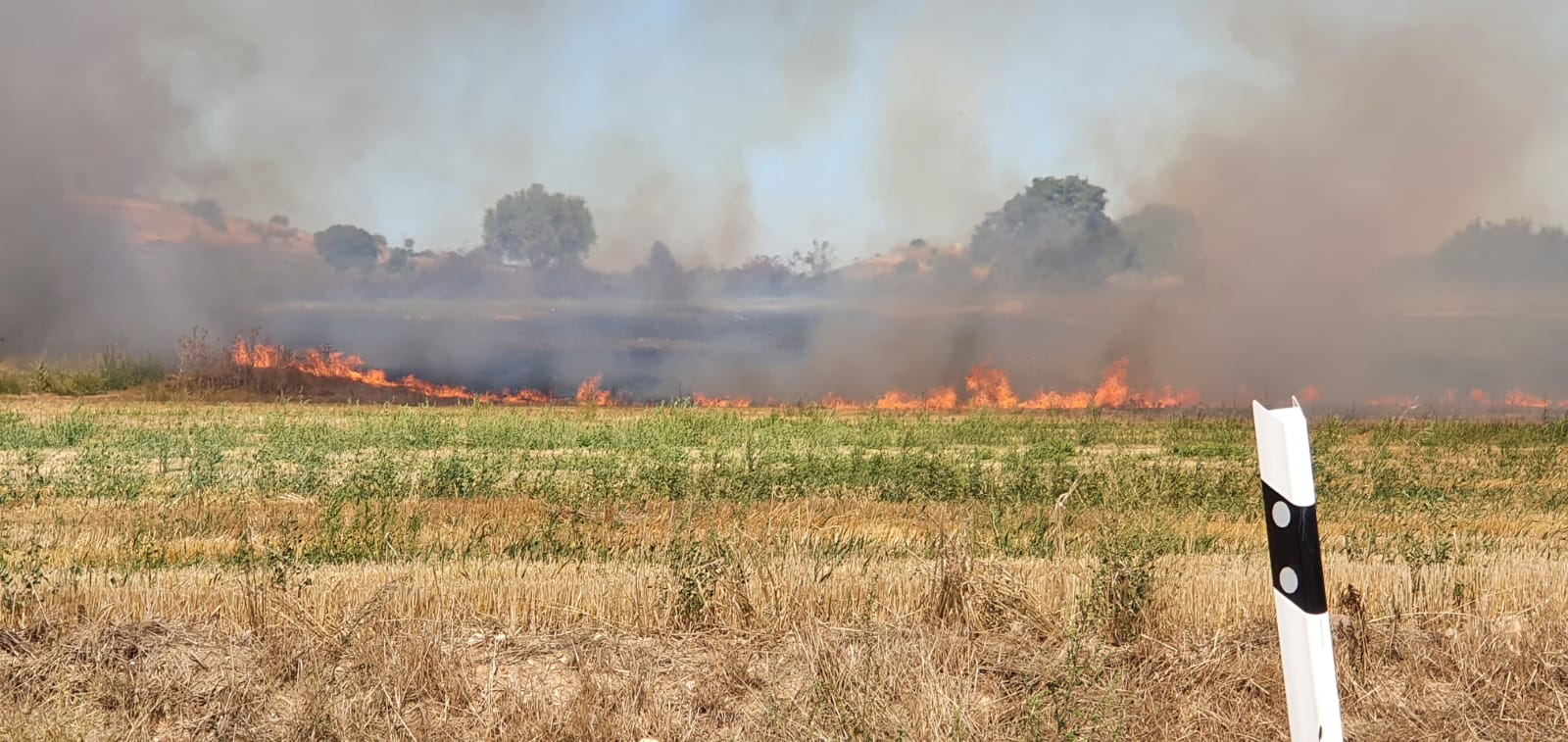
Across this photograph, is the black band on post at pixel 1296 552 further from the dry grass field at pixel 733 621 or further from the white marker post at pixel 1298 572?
the dry grass field at pixel 733 621

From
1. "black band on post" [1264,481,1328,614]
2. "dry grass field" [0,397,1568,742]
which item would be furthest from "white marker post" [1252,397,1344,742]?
"dry grass field" [0,397,1568,742]

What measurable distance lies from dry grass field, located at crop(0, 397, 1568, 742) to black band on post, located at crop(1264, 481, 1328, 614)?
237cm

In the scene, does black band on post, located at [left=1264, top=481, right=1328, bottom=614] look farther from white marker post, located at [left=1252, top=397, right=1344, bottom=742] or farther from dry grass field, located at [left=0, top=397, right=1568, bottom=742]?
dry grass field, located at [left=0, top=397, right=1568, bottom=742]

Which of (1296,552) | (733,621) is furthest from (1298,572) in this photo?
(733,621)

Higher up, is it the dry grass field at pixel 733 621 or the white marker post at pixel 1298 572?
the white marker post at pixel 1298 572

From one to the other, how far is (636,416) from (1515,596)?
81.7 feet

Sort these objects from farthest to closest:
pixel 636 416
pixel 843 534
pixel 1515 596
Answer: pixel 636 416, pixel 843 534, pixel 1515 596

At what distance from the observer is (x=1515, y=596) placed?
29.3ft

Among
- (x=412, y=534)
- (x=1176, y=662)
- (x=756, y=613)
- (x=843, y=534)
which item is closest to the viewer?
(x=1176, y=662)

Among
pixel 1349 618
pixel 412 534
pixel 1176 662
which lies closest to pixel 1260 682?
pixel 1176 662

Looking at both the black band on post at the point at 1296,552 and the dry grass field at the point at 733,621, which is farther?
the dry grass field at the point at 733,621

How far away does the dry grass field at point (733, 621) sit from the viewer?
612cm

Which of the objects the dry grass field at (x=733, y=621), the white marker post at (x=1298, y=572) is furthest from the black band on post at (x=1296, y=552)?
the dry grass field at (x=733, y=621)

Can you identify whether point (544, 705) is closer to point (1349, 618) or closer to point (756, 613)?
point (756, 613)
